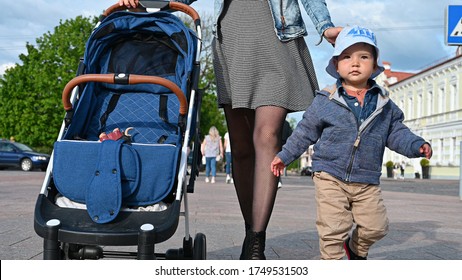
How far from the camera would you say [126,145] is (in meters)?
3.45

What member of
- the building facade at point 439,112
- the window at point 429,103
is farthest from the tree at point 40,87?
the window at point 429,103

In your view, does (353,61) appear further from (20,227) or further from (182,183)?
(20,227)

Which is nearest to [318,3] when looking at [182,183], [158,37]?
[158,37]

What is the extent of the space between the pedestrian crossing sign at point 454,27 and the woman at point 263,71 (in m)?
8.50

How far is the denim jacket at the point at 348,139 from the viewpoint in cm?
367

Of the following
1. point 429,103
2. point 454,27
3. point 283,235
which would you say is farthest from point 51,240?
point 429,103

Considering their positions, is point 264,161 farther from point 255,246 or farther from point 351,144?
point 351,144

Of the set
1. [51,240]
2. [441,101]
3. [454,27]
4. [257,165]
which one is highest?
[441,101]

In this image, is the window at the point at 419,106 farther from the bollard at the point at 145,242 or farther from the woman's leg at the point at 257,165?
the bollard at the point at 145,242

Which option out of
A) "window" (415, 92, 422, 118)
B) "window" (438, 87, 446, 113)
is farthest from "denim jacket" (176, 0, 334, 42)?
"window" (415, 92, 422, 118)

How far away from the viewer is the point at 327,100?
3.83 metres

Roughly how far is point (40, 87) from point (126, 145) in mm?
49698

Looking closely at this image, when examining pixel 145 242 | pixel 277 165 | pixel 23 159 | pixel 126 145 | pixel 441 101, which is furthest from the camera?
pixel 441 101

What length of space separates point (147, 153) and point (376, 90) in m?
1.37
